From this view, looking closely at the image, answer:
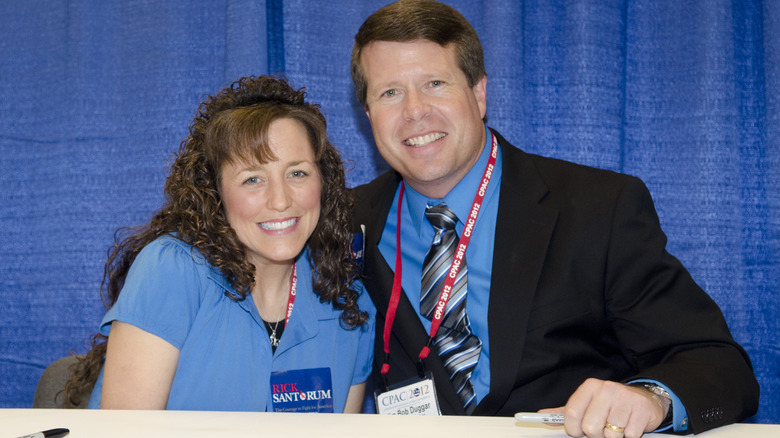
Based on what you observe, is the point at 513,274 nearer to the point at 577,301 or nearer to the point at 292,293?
the point at 577,301

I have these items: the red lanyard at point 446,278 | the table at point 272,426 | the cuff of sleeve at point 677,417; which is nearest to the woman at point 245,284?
the red lanyard at point 446,278

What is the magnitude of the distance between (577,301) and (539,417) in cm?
69

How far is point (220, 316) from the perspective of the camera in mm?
1883

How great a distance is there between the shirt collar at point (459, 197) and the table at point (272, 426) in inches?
32.5

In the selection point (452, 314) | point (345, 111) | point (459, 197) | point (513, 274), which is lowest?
point (452, 314)

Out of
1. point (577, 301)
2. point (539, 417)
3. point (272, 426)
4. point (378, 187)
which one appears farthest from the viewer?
point (378, 187)

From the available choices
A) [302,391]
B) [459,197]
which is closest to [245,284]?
[302,391]

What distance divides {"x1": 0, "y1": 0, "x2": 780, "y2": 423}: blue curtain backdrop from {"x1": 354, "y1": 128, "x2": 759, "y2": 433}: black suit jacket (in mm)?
717

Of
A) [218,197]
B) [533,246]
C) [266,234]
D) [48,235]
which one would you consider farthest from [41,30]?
[533,246]

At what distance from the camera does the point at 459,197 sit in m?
2.09

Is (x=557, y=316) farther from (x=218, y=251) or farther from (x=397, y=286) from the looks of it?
(x=218, y=251)

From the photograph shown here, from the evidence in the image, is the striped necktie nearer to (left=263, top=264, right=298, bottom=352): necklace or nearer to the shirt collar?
the shirt collar

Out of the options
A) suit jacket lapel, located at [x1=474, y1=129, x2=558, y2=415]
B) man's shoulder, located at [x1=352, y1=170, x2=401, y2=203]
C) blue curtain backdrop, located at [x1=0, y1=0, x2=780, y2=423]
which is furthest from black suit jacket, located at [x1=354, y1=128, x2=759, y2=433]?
blue curtain backdrop, located at [x1=0, y1=0, x2=780, y2=423]

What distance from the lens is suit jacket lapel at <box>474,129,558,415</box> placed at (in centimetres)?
180
